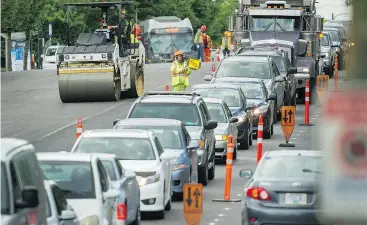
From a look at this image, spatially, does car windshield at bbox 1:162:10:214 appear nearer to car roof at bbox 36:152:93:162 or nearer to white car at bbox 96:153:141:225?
car roof at bbox 36:152:93:162

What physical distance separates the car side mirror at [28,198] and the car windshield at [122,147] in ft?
28.7

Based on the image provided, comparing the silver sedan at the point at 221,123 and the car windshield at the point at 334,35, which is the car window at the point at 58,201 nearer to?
the silver sedan at the point at 221,123

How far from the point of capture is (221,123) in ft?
94.1

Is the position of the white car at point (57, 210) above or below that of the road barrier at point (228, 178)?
above

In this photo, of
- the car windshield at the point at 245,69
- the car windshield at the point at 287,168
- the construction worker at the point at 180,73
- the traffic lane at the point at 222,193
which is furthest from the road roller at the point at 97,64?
the car windshield at the point at 287,168

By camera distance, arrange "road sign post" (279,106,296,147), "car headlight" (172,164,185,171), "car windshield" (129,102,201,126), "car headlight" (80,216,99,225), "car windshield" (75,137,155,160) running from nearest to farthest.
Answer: "car headlight" (80,216,99,225), "car windshield" (75,137,155,160), "car headlight" (172,164,185,171), "car windshield" (129,102,201,126), "road sign post" (279,106,296,147)

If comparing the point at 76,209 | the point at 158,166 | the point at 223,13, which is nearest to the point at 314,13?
the point at 158,166

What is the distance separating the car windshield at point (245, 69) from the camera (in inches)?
1479

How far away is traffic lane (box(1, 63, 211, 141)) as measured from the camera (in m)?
34.4

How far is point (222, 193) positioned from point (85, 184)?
27.4ft

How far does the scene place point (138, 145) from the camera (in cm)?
2003

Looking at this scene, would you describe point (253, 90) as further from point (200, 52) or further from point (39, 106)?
point (200, 52)

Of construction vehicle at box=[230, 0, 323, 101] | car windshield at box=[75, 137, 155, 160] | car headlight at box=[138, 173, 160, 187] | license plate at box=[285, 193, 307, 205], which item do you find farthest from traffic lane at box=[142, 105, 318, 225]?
construction vehicle at box=[230, 0, 323, 101]

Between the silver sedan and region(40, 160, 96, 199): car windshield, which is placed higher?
region(40, 160, 96, 199): car windshield
